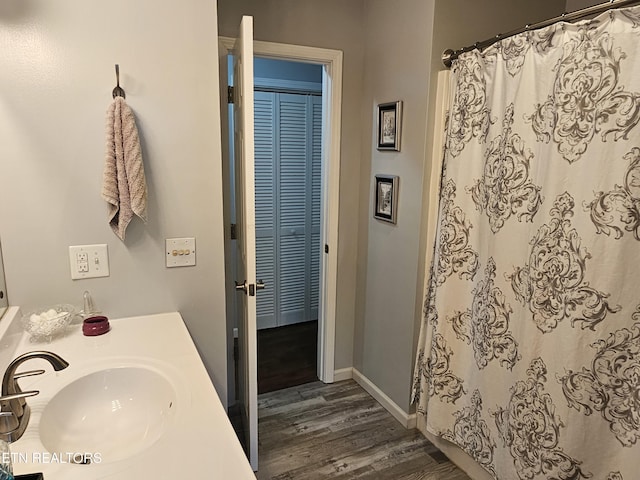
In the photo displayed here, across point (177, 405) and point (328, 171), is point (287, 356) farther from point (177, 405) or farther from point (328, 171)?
point (177, 405)

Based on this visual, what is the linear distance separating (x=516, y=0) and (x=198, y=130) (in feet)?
6.00

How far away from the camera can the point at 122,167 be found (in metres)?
1.53

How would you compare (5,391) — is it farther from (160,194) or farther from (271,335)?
(271,335)

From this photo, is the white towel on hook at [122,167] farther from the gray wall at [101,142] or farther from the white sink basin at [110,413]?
the white sink basin at [110,413]

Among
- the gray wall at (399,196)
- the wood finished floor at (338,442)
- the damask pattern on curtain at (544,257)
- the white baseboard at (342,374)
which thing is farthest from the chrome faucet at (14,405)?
the white baseboard at (342,374)

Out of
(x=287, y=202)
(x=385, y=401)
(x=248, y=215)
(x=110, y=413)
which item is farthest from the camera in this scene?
(x=287, y=202)

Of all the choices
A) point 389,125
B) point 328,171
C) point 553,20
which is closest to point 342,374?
point 328,171

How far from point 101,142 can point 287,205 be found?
7.19ft

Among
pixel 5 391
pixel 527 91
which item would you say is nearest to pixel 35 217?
pixel 5 391

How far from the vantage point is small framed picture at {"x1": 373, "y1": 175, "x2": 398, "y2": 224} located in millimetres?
2455

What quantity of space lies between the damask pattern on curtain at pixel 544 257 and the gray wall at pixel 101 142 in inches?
45.0

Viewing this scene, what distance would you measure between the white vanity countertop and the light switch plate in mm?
213

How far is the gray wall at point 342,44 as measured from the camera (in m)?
2.41

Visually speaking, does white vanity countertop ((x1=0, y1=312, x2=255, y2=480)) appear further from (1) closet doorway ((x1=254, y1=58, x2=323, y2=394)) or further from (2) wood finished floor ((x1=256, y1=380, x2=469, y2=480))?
(1) closet doorway ((x1=254, y1=58, x2=323, y2=394))
